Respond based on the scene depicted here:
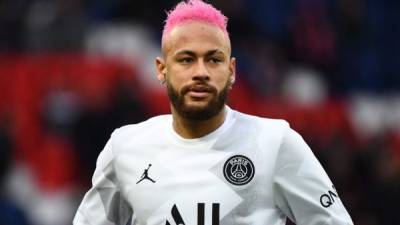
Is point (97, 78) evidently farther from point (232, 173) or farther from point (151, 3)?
point (232, 173)

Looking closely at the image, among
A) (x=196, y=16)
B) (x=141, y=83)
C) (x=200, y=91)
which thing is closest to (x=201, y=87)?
(x=200, y=91)

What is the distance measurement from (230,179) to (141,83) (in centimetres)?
634

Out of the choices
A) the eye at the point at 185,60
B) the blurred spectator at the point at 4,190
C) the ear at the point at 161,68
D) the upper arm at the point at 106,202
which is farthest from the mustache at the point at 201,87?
the blurred spectator at the point at 4,190

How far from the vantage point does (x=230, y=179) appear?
4992mm

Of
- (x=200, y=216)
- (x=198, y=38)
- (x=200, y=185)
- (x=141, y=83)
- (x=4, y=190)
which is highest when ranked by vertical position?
(x=141, y=83)

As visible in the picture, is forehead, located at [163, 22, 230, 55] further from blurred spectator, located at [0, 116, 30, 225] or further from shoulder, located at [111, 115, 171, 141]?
blurred spectator, located at [0, 116, 30, 225]

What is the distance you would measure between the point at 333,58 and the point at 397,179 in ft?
9.41

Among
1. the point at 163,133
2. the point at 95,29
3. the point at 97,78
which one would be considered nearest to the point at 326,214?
the point at 163,133

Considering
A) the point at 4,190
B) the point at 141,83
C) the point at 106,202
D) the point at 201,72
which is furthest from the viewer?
the point at 141,83

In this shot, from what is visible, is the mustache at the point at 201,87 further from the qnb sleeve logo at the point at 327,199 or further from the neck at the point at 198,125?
the qnb sleeve logo at the point at 327,199

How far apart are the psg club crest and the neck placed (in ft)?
0.55

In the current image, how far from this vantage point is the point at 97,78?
11125 mm

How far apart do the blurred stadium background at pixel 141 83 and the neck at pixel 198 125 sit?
458 cm

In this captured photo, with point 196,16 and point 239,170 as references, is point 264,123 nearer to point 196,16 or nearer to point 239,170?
point 239,170
